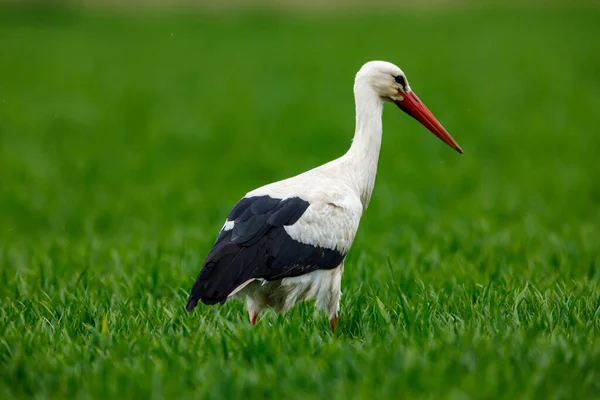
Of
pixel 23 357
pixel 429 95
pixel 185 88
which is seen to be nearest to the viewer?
pixel 23 357

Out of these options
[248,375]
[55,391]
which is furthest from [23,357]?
[248,375]

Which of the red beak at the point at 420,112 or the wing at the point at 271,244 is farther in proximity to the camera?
the red beak at the point at 420,112

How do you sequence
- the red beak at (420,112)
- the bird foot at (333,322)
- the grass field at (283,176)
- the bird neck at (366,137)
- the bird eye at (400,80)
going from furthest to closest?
1. the red beak at (420,112)
2. the bird eye at (400,80)
3. the bird neck at (366,137)
4. the bird foot at (333,322)
5. the grass field at (283,176)

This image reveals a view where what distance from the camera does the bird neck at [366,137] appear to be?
17.6ft

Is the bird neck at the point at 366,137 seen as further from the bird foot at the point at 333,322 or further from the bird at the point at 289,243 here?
the bird foot at the point at 333,322

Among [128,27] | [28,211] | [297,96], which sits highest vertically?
[128,27]

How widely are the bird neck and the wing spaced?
474mm

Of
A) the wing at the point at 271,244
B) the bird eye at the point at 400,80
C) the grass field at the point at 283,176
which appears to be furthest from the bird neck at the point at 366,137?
the grass field at the point at 283,176

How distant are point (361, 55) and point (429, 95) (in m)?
5.01

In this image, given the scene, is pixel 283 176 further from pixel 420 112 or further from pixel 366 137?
pixel 366 137

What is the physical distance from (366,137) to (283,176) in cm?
596

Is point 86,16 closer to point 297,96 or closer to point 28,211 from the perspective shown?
point 297,96

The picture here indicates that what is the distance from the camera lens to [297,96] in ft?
56.9

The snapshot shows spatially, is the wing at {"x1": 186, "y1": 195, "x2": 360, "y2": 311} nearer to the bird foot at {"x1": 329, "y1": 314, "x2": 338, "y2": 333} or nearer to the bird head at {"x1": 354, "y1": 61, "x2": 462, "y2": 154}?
the bird foot at {"x1": 329, "y1": 314, "x2": 338, "y2": 333}
